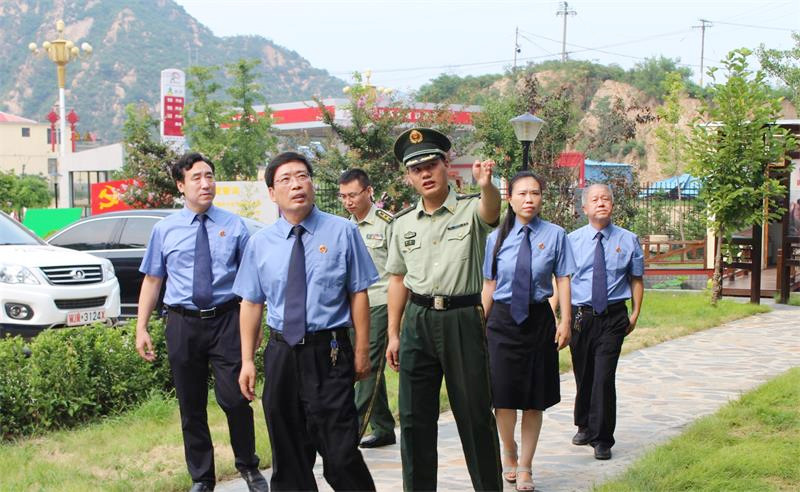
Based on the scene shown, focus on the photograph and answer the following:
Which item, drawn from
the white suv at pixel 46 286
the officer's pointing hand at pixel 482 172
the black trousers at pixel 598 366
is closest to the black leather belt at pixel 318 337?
the officer's pointing hand at pixel 482 172

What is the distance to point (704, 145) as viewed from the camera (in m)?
15.5

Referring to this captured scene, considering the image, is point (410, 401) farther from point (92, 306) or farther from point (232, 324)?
point (92, 306)

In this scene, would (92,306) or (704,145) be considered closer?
(92,306)

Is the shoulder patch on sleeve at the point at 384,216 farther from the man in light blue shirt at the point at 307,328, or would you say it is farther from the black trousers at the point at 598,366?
the man in light blue shirt at the point at 307,328

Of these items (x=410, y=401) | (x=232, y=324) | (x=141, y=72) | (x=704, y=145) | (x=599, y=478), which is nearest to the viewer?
(x=410, y=401)

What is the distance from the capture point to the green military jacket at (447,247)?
5.02 m

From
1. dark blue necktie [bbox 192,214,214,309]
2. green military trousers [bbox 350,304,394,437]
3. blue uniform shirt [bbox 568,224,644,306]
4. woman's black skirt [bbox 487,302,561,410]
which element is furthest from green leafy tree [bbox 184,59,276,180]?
woman's black skirt [bbox 487,302,561,410]

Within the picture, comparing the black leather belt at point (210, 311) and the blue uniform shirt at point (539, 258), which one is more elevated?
the blue uniform shirt at point (539, 258)

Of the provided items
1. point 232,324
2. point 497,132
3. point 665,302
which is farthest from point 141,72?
point 232,324

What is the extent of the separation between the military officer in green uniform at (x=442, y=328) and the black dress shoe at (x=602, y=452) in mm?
1729

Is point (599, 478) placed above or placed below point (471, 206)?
below

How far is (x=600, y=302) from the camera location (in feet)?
Result: 22.1

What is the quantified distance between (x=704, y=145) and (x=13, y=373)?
1170 centimetres

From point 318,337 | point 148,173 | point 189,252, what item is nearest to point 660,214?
point 148,173
